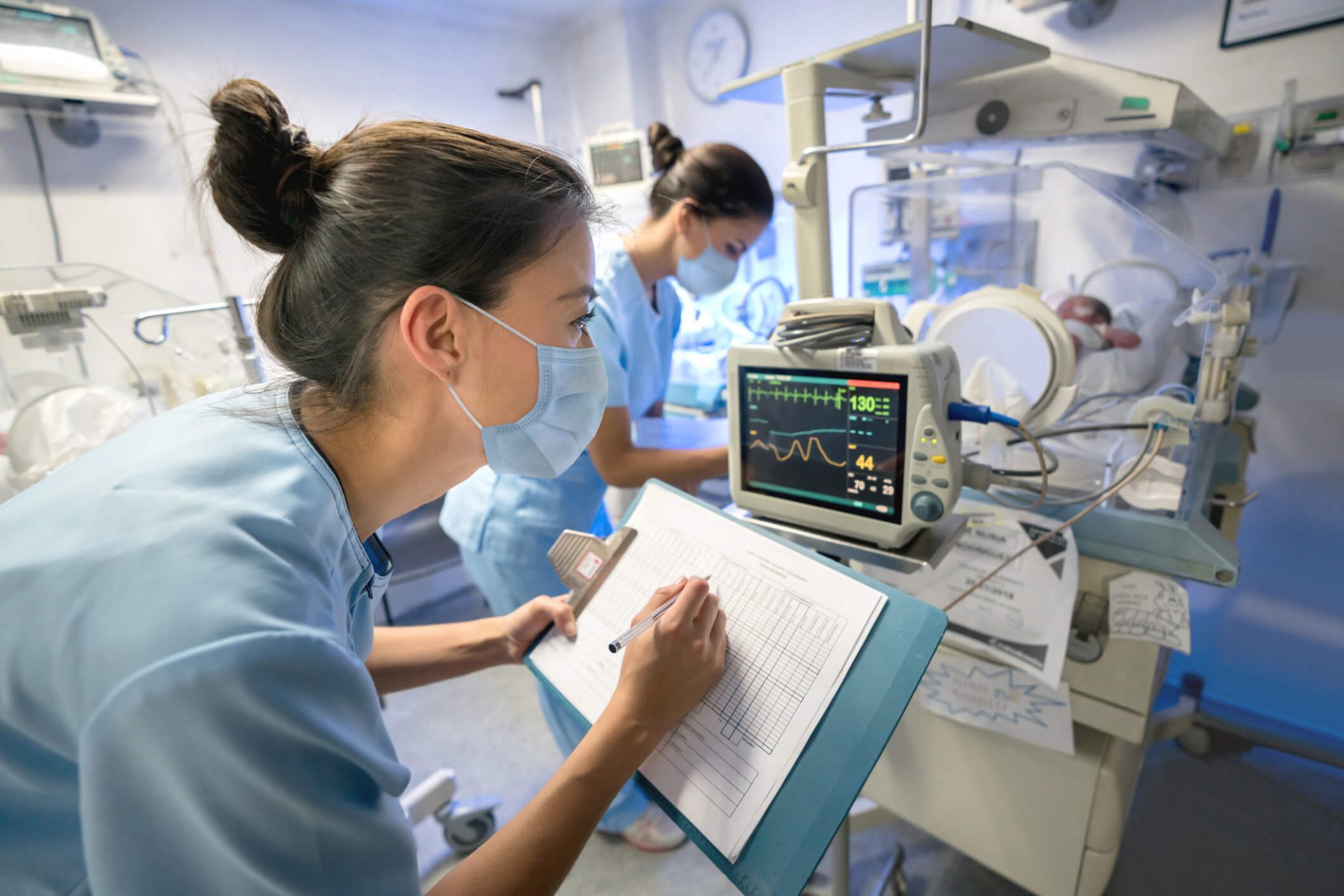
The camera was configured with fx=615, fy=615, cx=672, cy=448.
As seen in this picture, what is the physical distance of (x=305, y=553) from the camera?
579 millimetres

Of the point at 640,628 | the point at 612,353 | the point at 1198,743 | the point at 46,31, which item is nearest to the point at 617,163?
the point at 612,353

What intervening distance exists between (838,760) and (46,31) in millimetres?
3345

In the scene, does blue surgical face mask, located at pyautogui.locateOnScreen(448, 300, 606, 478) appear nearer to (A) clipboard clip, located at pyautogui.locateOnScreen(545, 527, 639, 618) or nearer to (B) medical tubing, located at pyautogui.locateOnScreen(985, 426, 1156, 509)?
(A) clipboard clip, located at pyautogui.locateOnScreen(545, 527, 639, 618)

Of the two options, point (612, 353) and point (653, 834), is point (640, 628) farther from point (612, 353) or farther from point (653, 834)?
point (653, 834)

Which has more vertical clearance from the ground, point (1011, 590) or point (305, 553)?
point (305, 553)

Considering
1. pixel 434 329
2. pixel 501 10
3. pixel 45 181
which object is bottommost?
pixel 434 329

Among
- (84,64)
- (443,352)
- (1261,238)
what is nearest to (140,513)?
(443,352)

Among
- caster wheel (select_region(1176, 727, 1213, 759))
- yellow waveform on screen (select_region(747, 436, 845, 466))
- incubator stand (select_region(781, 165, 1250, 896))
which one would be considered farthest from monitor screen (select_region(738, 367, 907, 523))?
caster wheel (select_region(1176, 727, 1213, 759))

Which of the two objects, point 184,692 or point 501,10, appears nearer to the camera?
point 184,692

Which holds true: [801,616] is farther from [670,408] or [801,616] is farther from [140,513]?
[670,408]

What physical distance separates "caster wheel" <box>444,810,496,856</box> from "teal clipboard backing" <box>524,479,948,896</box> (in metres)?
1.28

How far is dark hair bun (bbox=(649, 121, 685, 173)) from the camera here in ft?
5.31

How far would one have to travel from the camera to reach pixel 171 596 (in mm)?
470

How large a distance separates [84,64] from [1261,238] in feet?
12.9
